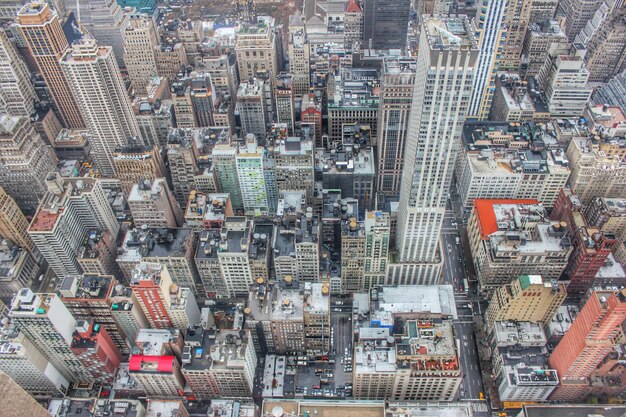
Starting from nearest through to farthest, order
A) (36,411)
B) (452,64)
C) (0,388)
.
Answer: (0,388)
(36,411)
(452,64)

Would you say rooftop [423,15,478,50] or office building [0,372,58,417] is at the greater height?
rooftop [423,15,478,50]

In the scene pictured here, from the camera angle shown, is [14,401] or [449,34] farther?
[449,34]

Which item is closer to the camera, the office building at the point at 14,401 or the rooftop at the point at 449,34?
the office building at the point at 14,401

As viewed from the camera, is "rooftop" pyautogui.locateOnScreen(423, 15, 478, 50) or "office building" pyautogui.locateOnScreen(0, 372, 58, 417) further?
"rooftop" pyautogui.locateOnScreen(423, 15, 478, 50)

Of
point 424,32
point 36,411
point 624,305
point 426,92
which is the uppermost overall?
point 424,32

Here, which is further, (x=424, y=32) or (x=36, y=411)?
(x=424, y=32)

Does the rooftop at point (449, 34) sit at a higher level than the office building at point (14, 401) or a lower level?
higher

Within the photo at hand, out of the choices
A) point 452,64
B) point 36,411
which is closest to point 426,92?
point 452,64

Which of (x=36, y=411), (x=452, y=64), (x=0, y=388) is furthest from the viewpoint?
(x=452, y=64)

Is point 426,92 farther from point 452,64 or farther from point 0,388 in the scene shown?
point 0,388

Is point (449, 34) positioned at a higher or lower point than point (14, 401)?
higher

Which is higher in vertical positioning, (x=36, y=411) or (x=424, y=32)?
(x=424, y=32)
